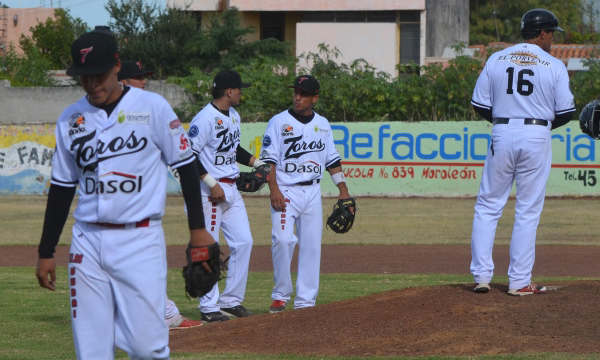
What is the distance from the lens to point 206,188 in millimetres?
7762

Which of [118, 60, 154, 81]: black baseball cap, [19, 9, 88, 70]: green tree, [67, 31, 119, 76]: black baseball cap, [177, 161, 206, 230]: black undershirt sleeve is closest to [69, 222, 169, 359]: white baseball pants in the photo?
[177, 161, 206, 230]: black undershirt sleeve

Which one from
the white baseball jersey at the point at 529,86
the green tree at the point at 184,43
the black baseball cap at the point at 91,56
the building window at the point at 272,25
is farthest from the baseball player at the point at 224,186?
the building window at the point at 272,25

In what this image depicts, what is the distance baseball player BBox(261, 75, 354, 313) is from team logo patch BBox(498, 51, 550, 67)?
2149 mm

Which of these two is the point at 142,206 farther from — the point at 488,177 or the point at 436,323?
the point at 488,177

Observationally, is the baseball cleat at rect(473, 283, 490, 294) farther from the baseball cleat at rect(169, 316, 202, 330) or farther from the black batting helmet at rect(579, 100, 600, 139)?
the baseball cleat at rect(169, 316, 202, 330)

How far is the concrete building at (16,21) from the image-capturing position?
6283 cm

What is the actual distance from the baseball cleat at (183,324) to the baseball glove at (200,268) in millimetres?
2985

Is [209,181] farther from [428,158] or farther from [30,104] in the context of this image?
[30,104]

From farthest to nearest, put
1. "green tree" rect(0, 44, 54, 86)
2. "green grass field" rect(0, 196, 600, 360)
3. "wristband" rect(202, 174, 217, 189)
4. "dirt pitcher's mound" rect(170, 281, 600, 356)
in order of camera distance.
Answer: "green tree" rect(0, 44, 54, 86) < "wristband" rect(202, 174, 217, 189) < "green grass field" rect(0, 196, 600, 360) < "dirt pitcher's mound" rect(170, 281, 600, 356)

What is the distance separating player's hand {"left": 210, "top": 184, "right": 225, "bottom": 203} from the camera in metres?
7.67

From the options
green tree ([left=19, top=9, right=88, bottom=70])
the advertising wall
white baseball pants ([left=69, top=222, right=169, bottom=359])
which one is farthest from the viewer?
green tree ([left=19, top=9, right=88, bottom=70])

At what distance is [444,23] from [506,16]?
1840cm

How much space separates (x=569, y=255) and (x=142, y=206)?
1137 centimetres

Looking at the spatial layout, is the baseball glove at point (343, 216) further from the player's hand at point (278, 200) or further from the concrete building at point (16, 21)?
the concrete building at point (16, 21)
